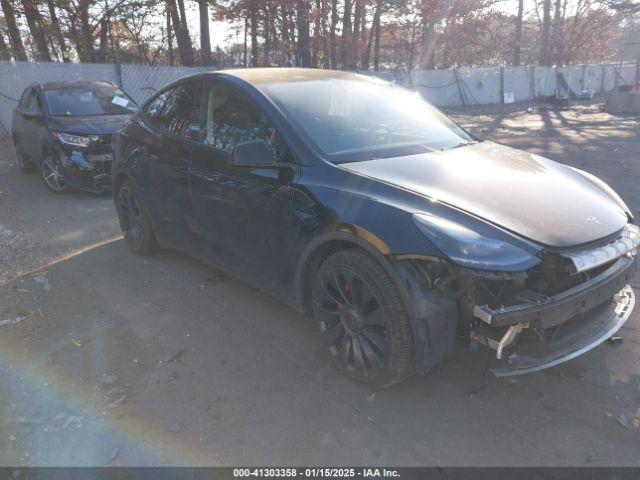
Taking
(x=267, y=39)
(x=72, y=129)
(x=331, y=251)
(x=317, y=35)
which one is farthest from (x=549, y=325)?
(x=267, y=39)

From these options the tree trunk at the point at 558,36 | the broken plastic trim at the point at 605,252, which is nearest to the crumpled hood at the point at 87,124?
the broken plastic trim at the point at 605,252

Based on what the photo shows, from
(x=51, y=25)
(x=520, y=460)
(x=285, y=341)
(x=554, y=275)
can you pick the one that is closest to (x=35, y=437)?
(x=285, y=341)

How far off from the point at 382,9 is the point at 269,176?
1168 inches

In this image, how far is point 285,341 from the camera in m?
3.50

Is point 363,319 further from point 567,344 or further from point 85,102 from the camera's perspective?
point 85,102

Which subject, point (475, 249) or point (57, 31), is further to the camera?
point (57, 31)

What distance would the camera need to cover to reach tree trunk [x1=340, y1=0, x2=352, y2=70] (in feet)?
80.7

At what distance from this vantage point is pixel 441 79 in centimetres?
2378

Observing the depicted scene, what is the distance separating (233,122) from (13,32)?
19.0 metres

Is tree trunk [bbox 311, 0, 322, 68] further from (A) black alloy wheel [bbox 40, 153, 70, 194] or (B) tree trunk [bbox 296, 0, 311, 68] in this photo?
(A) black alloy wheel [bbox 40, 153, 70, 194]

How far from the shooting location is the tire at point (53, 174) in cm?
765

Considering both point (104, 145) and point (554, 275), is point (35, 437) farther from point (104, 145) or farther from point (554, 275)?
point (104, 145)

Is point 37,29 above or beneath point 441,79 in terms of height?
above

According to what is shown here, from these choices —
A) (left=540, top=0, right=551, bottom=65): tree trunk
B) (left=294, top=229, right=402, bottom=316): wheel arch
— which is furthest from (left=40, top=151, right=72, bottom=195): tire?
(left=540, top=0, right=551, bottom=65): tree trunk
